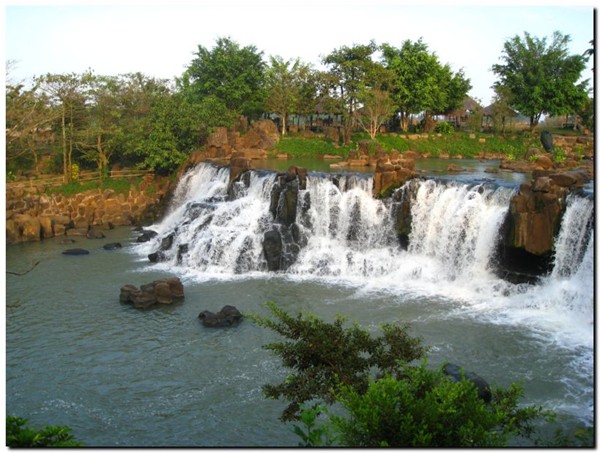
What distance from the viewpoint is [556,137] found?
142 feet

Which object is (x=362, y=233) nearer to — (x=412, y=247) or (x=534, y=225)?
(x=412, y=247)

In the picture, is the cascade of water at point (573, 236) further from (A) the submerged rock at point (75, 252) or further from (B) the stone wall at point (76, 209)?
(B) the stone wall at point (76, 209)

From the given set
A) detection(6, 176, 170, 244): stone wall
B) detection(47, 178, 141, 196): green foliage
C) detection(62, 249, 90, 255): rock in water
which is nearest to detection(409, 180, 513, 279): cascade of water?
detection(62, 249, 90, 255): rock in water

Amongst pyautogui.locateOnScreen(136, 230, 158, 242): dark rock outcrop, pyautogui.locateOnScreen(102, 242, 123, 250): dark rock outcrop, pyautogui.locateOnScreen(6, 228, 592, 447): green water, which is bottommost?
pyautogui.locateOnScreen(6, 228, 592, 447): green water

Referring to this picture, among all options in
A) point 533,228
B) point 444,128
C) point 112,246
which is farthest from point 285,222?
point 444,128

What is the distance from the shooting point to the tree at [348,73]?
1708 inches

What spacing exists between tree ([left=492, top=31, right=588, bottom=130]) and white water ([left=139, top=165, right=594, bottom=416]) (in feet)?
90.0

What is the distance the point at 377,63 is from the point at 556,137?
1371 cm

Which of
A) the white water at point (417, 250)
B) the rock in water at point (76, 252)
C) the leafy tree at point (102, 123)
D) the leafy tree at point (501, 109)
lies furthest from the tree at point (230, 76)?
the rock in water at point (76, 252)

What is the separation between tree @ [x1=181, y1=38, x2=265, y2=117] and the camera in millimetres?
44969

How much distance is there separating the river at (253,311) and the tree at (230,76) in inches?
802

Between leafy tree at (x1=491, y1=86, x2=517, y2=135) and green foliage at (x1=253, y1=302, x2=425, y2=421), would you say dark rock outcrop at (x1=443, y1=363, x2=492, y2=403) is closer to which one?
green foliage at (x1=253, y1=302, x2=425, y2=421)

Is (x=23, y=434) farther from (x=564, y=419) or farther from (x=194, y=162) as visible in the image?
(x=194, y=162)

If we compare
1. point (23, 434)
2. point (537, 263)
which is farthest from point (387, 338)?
point (537, 263)
